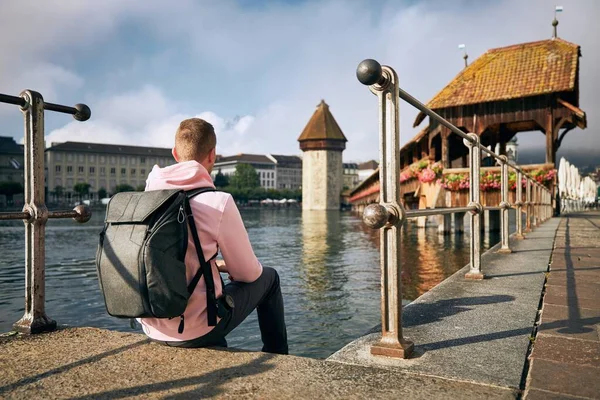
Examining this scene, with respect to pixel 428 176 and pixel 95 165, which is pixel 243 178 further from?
pixel 428 176

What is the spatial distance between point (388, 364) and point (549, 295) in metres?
1.57

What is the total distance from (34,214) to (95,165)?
93856 mm

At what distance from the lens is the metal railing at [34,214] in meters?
2.22

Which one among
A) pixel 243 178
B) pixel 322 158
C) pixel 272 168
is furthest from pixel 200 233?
pixel 272 168

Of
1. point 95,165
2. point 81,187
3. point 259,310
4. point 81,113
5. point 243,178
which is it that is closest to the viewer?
point 259,310

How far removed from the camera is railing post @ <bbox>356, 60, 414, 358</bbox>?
1781 mm

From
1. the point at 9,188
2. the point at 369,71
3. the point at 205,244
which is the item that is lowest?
the point at 205,244

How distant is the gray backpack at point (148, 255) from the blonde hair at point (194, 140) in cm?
25

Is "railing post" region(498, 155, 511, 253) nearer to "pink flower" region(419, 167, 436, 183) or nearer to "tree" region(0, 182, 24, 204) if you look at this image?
"pink flower" region(419, 167, 436, 183)

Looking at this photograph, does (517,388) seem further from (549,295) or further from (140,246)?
(549,295)

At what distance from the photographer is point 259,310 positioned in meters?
2.21

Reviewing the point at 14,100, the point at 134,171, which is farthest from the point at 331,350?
the point at 134,171

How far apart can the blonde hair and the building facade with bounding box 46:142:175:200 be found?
8785cm

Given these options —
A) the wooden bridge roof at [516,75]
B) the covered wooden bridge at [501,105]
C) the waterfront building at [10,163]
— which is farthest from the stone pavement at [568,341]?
the waterfront building at [10,163]
